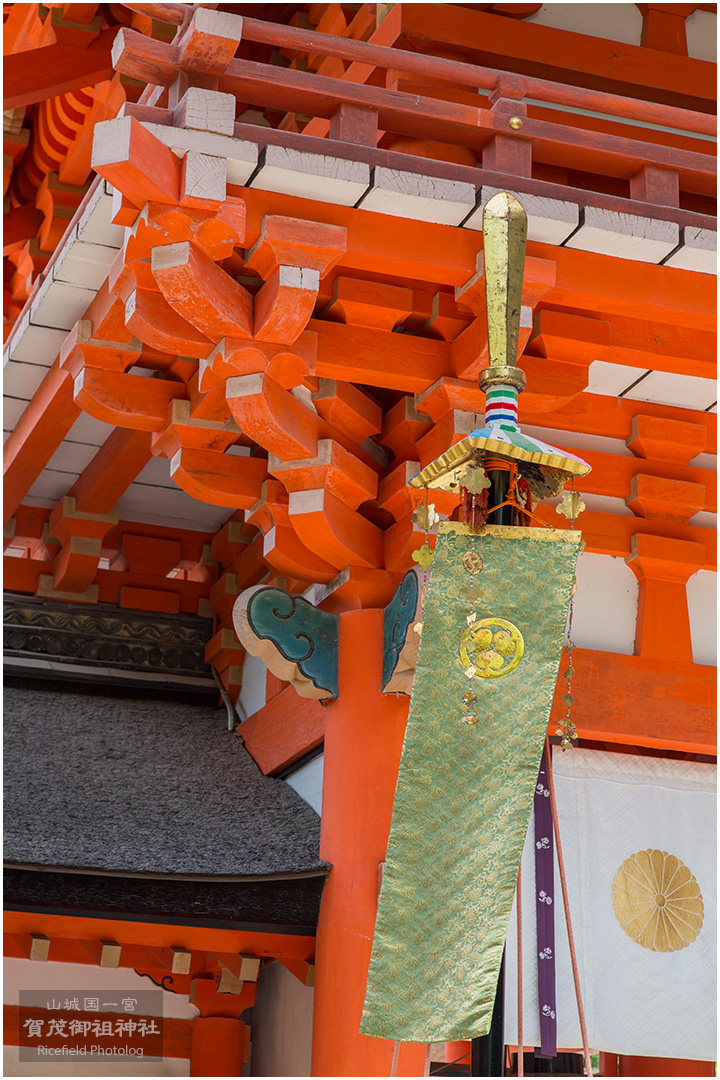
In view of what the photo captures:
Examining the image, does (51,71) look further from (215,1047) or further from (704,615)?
(215,1047)

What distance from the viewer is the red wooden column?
5082mm

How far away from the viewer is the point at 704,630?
19.6ft

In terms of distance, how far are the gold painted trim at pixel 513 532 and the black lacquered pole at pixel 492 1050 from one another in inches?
78.7

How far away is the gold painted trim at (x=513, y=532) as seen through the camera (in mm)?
3959

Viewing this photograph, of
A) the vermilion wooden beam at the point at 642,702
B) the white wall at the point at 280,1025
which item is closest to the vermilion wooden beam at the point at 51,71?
the vermilion wooden beam at the point at 642,702

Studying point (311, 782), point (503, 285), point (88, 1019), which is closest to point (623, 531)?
point (311, 782)

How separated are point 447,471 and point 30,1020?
451 cm

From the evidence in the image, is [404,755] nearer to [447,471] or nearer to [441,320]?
[447,471]

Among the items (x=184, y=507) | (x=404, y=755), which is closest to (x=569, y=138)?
(x=404, y=755)

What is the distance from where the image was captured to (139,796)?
6.22 metres

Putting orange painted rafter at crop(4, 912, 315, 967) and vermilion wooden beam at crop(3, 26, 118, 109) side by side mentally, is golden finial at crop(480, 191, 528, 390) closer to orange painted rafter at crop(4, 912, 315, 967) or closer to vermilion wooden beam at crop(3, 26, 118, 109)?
orange painted rafter at crop(4, 912, 315, 967)

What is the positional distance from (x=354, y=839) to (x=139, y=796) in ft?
4.46

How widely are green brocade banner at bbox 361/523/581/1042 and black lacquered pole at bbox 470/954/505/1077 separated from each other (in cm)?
145

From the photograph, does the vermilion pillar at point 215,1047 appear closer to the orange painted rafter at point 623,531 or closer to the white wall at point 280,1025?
the white wall at point 280,1025
